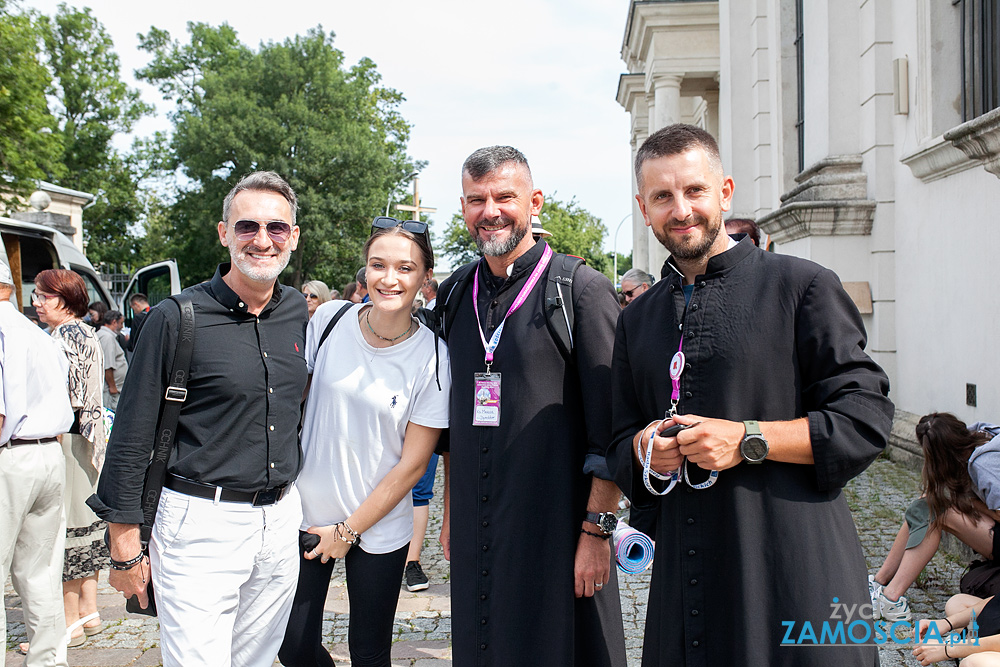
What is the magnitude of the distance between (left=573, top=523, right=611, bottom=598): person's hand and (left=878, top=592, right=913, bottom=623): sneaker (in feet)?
8.20

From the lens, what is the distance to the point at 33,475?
12.4 ft

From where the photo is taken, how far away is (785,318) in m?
Answer: 2.23

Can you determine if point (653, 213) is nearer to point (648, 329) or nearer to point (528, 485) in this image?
point (648, 329)

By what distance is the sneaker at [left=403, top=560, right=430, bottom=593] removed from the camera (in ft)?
17.6

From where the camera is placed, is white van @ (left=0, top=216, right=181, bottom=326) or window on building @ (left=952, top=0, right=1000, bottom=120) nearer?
window on building @ (left=952, top=0, right=1000, bottom=120)

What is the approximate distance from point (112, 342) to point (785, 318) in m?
10.1

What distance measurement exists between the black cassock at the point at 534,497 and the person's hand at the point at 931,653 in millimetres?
1472

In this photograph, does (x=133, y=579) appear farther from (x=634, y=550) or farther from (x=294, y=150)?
(x=294, y=150)

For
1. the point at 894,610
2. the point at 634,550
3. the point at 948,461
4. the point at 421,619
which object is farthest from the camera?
the point at 421,619

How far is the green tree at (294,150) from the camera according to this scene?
117 ft

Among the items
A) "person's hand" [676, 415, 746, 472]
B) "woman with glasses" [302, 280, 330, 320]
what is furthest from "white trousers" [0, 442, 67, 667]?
"woman with glasses" [302, 280, 330, 320]

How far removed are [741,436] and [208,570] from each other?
194 centimetres

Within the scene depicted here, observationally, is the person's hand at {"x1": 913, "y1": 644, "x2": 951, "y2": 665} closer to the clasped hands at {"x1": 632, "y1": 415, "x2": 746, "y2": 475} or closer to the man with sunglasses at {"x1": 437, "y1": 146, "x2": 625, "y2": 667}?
the man with sunglasses at {"x1": 437, "y1": 146, "x2": 625, "y2": 667}

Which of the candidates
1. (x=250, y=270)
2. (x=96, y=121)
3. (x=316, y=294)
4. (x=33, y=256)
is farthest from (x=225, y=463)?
(x=96, y=121)
